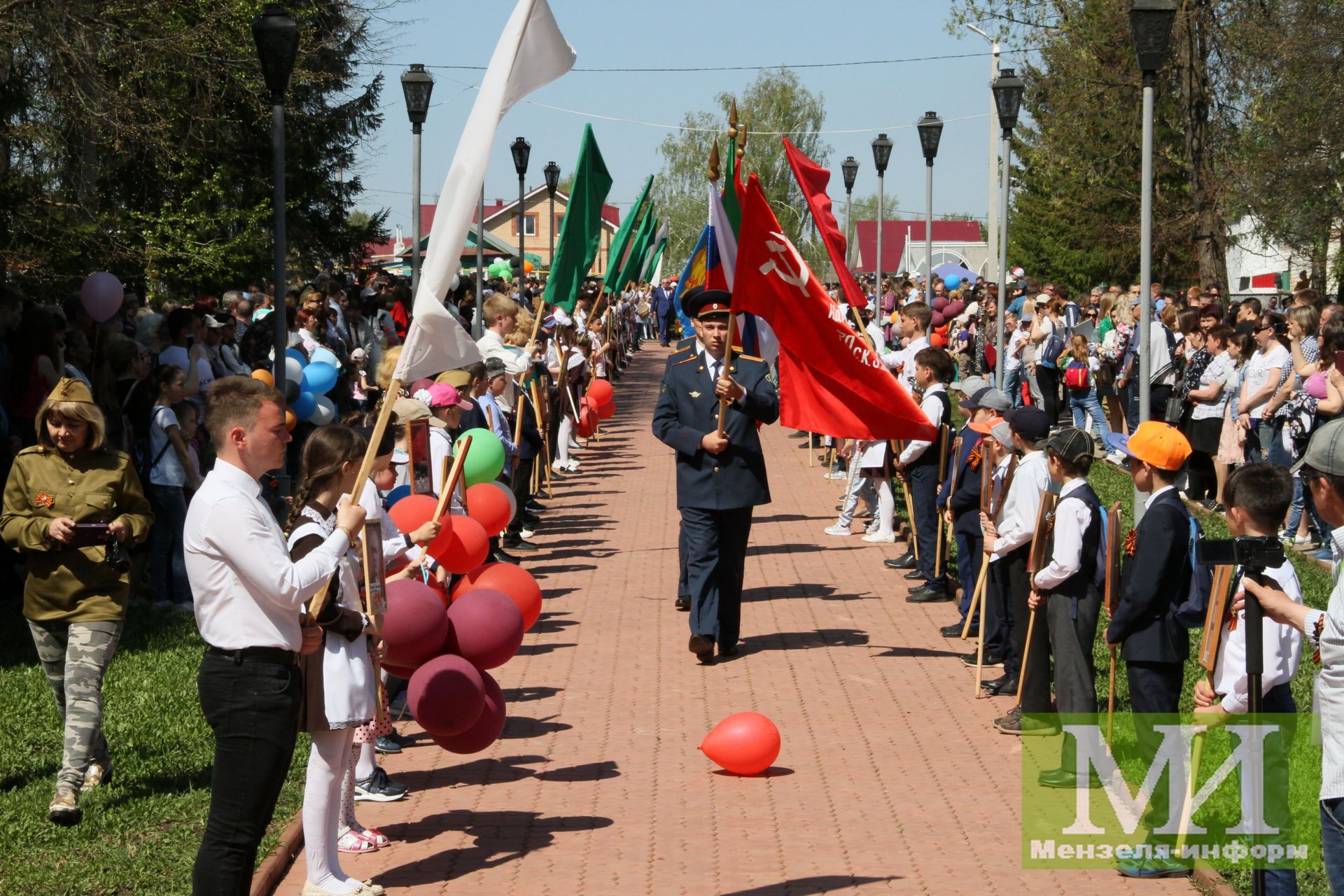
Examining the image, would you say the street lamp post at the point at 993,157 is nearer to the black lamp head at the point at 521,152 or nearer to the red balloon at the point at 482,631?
the black lamp head at the point at 521,152

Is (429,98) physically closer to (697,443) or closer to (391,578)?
(697,443)

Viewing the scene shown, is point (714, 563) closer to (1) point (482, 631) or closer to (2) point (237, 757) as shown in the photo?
(1) point (482, 631)

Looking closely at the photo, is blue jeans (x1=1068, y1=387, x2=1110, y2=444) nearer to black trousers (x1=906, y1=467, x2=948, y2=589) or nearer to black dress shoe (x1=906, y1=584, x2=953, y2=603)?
black trousers (x1=906, y1=467, x2=948, y2=589)

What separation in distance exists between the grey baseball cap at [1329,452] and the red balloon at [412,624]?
3703 mm

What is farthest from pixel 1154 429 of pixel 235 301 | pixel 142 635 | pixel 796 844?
pixel 235 301

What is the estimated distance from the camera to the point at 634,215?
2031 centimetres

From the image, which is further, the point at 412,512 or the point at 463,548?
the point at 463,548

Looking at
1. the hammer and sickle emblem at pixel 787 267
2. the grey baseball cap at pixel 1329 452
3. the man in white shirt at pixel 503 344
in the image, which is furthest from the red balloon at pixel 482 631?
the man in white shirt at pixel 503 344

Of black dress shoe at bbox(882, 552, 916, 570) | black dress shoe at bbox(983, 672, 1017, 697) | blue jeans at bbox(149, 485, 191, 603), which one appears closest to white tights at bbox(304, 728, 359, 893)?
black dress shoe at bbox(983, 672, 1017, 697)

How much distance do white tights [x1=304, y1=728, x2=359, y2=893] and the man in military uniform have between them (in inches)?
177

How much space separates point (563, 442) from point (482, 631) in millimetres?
14512

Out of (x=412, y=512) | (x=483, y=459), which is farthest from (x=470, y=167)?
(x=483, y=459)

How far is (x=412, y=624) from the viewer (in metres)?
6.68

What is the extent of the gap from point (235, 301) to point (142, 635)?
5638mm
